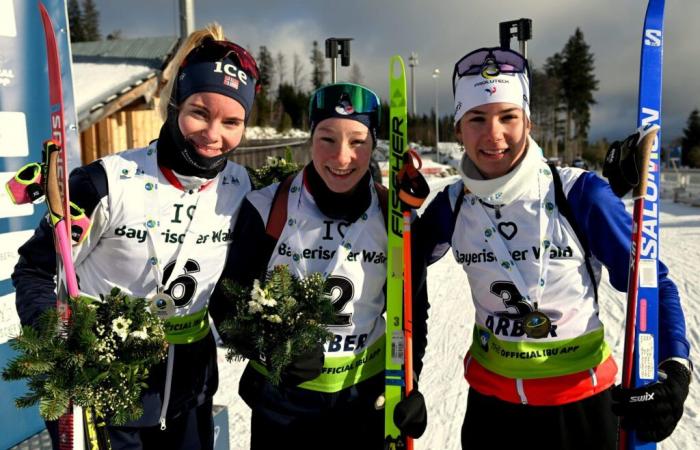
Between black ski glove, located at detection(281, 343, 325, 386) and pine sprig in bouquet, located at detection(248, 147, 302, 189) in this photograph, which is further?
pine sprig in bouquet, located at detection(248, 147, 302, 189)

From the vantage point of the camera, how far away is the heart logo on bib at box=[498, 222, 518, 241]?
2125 mm

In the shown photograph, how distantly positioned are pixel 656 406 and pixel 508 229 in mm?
830

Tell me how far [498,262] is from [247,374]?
1.29m

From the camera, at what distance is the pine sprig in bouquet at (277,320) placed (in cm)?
190

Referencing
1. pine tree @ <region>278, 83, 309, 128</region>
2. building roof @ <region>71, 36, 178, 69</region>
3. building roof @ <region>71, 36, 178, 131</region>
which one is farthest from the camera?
pine tree @ <region>278, 83, 309, 128</region>

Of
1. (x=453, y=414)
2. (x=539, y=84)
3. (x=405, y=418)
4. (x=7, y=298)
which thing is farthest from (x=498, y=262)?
(x=539, y=84)

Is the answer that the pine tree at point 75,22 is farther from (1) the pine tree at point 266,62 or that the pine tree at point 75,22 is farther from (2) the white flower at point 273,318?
(2) the white flower at point 273,318

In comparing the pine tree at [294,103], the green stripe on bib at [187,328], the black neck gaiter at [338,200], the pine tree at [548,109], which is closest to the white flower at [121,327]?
the green stripe on bib at [187,328]

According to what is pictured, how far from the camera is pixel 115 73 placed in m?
10.7

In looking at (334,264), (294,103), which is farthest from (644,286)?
(294,103)

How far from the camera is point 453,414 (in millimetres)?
3977

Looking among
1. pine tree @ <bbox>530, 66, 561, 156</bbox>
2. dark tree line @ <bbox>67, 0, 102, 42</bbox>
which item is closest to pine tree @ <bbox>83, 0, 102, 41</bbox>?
dark tree line @ <bbox>67, 0, 102, 42</bbox>

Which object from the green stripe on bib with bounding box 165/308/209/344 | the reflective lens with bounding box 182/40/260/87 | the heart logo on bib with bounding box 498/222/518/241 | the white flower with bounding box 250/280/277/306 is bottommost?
the green stripe on bib with bounding box 165/308/209/344

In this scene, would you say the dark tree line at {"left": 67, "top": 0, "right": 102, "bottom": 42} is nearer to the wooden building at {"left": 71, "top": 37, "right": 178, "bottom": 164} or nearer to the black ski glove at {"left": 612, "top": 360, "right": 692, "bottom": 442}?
the wooden building at {"left": 71, "top": 37, "right": 178, "bottom": 164}
